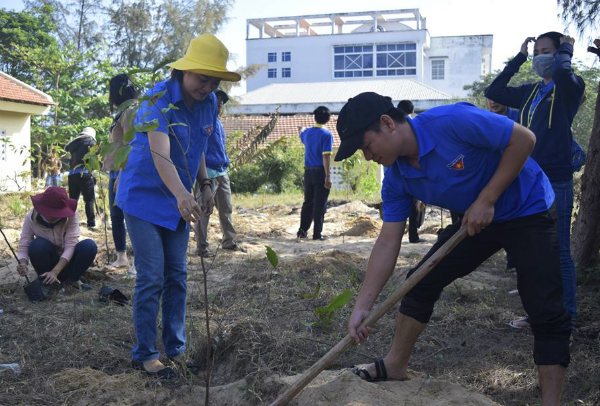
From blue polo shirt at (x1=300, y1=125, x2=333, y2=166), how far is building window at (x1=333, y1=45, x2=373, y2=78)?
5088cm

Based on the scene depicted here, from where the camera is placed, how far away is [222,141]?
7.28m

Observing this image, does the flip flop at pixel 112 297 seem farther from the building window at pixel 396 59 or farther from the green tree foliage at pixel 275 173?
the building window at pixel 396 59

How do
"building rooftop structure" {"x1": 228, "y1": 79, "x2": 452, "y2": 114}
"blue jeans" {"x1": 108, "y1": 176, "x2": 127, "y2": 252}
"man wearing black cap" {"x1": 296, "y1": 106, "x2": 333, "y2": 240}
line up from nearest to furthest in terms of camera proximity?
"blue jeans" {"x1": 108, "y1": 176, "x2": 127, "y2": 252}
"man wearing black cap" {"x1": 296, "y1": 106, "x2": 333, "y2": 240}
"building rooftop structure" {"x1": 228, "y1": 79, "x2": 452, "y2": 114}

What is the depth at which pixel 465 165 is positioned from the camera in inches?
114

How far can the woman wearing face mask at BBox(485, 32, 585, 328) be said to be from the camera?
13.3 ft

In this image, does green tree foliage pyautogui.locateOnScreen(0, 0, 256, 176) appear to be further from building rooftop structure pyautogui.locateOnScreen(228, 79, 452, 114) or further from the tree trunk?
the tree trunk

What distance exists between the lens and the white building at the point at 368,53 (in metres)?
58.1

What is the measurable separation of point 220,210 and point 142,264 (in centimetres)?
446

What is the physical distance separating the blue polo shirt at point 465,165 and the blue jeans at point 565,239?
43.3 inches

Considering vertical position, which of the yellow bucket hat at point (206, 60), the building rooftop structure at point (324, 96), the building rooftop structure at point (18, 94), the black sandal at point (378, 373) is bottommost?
the black sandal at point (378, 373)

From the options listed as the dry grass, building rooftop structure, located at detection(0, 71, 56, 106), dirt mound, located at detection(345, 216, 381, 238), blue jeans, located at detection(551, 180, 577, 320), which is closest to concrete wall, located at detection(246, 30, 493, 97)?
building rooftop structure, located at detection(0, 71, 56, 106)

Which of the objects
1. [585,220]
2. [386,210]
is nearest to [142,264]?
[386,210]

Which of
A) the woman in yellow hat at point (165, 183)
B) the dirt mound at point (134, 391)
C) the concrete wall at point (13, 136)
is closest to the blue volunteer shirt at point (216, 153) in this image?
the woman in yellow hat at point (165, 183)

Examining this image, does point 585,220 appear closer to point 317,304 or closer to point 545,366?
point 317,304
